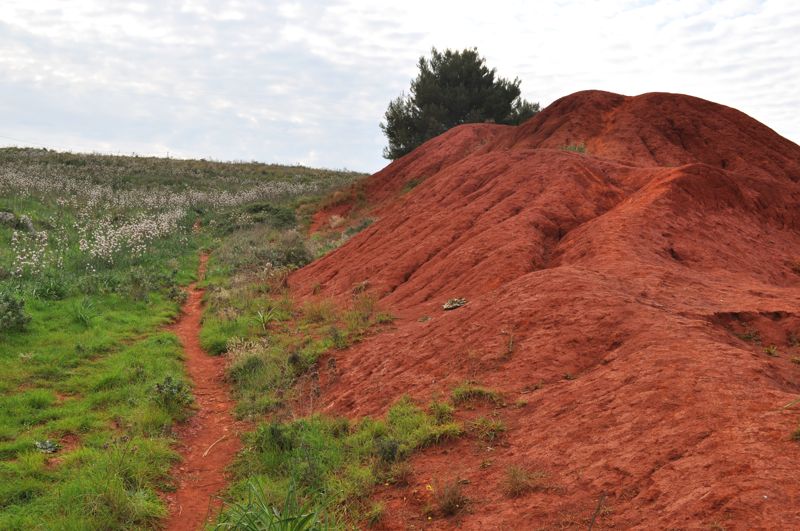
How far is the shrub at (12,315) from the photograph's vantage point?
8531 mm

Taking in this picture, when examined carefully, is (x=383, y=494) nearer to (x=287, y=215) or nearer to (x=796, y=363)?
(x=796, y=363)

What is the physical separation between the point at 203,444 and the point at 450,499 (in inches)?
132

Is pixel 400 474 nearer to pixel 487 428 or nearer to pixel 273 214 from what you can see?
pixel 487 428

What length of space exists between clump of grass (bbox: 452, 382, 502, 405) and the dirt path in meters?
2.34

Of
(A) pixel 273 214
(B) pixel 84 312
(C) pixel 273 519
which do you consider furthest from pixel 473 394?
(A) pixel 273 214

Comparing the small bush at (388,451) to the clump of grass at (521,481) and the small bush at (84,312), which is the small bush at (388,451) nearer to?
the clump of grass at (521,481)

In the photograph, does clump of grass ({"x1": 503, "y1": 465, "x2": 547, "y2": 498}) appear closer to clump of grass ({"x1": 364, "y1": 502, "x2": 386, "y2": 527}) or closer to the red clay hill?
the red clay hill

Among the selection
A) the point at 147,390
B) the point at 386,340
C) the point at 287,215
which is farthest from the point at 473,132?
the point at 147,390

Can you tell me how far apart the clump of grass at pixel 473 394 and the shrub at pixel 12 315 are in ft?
22.0

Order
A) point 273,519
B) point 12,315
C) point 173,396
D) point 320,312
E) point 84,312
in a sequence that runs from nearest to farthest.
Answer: point 273,519 < point 173,396 < point 12,315 < point 84,312 < point 320,312

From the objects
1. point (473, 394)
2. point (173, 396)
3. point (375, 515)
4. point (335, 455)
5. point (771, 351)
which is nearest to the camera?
point (375, 515)

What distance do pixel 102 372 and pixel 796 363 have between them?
786 centimetres

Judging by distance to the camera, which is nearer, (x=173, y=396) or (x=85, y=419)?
(x=85, y=419)

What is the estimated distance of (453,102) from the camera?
3291cm
